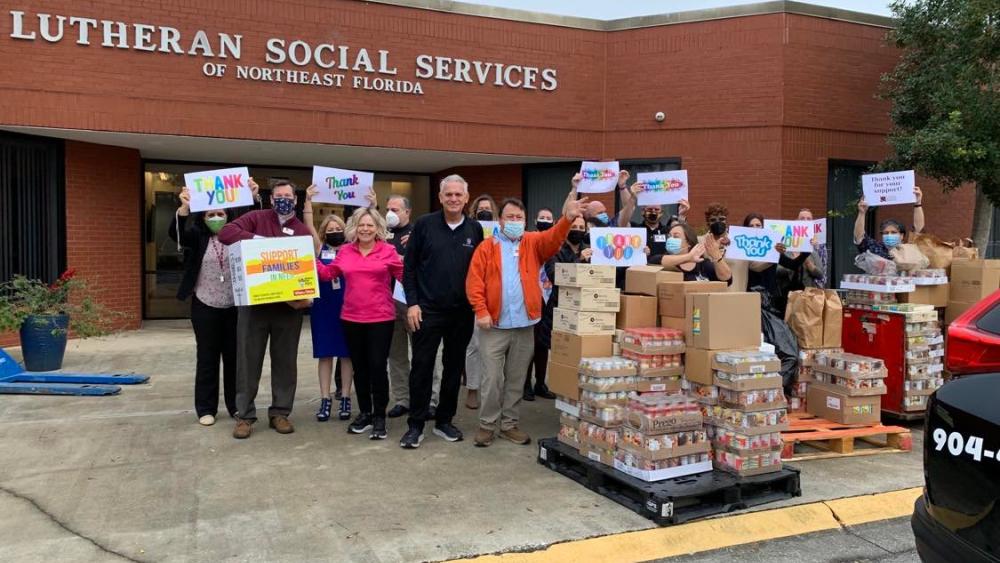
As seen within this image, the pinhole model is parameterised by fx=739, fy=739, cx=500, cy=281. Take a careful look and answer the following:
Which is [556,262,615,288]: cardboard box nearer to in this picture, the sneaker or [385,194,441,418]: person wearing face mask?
[385,194,441,418]: person wearing face mask

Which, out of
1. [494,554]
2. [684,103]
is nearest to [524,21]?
[684,103]

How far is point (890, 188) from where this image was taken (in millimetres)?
7715

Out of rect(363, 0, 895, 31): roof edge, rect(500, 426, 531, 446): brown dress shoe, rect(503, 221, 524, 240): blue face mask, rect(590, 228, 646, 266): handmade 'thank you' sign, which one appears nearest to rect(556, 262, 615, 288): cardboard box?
rect(590, 228, 646, 266): handmade 'thank you' sign

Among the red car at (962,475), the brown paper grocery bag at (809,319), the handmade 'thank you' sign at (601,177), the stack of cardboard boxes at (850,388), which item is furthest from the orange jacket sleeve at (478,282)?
the red car at (962,475)

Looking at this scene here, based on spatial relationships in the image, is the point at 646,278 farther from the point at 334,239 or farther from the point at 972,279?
the point at 972,279

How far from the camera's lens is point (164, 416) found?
6.55m

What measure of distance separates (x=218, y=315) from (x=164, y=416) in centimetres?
116

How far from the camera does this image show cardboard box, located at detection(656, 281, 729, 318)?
5285 millimetres

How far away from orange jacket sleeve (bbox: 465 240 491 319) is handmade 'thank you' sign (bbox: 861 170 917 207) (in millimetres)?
4601

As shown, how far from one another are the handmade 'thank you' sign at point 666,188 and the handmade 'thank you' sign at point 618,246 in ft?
6.95

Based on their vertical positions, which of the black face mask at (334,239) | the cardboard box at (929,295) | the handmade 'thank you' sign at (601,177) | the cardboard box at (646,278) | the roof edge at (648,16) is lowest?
the cardboard box at (929,295)

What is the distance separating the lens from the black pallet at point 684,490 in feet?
14.2

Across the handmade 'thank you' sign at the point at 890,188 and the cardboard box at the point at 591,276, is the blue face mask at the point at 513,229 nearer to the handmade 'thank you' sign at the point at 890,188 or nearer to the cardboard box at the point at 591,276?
the cardboard box at the point at 591,276

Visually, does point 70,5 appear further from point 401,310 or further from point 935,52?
point 935,52
